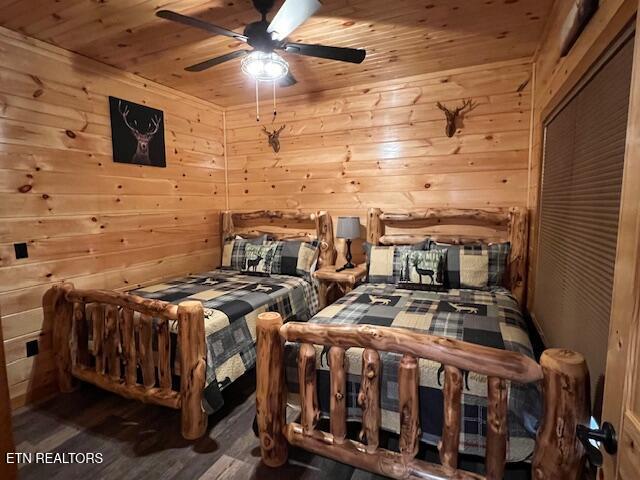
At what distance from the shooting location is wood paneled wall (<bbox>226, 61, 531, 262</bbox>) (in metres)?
2.77

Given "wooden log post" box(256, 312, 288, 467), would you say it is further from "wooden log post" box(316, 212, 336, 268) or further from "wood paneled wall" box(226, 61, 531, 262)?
"wood paneled wall" box(226, 61, 531, 262)

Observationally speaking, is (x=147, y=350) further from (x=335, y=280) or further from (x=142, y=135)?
(x=142, y=135)

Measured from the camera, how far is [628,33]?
1039mm

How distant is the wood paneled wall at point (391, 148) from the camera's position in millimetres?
2773

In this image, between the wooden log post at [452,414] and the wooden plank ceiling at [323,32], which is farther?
the wooden plank ceiling at [323,32]

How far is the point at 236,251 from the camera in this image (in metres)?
3.38

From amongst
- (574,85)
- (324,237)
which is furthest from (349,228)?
(574,85)

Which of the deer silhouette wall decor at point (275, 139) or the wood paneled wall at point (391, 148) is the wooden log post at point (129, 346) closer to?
the wood paneled wall at point (391, 148)

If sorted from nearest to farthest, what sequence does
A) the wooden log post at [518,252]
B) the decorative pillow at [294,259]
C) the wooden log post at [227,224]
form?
the wooden log post at [518,252], the decorative pillow at [294,259], the wooden log post at [227,224]

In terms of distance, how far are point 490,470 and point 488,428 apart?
0.15 metres

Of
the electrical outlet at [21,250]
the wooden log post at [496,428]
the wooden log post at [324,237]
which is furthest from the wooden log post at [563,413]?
the electrical outlet at [21,250]

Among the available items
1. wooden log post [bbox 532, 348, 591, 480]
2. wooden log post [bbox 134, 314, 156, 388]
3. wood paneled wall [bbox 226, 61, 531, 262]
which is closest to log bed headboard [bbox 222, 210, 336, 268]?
wood paneled wall [bbox 226, 61, 531, 262]

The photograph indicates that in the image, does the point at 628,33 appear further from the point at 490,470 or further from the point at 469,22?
the point at 490,470

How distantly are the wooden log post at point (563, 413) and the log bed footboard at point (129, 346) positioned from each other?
1555 mm
